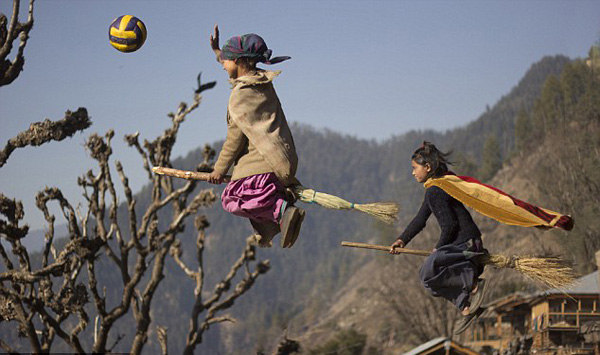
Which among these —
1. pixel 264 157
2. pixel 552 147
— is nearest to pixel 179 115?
pixel 264 157

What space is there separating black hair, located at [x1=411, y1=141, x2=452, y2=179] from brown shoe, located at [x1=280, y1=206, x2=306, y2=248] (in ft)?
3.34

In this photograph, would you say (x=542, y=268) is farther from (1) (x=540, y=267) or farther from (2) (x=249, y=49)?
(2) (x=249, y=49)

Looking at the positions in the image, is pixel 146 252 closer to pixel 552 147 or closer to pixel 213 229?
pixel 552 147

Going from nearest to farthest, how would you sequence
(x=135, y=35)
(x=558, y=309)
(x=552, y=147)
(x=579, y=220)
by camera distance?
(x=135, y=35)
(x=558, y=309)
(x=579, y=220)
(x=552, y=147)

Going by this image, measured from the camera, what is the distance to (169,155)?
844 inches

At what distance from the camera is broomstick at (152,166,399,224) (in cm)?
734

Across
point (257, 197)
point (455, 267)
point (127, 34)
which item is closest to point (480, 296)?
point (455, 267)

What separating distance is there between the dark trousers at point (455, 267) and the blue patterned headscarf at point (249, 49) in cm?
202

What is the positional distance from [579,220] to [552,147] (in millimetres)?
19436

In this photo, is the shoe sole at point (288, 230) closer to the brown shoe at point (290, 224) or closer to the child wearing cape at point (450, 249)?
Result: the brown shoe at point (290, 224)

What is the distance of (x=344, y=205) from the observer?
7.30 metres

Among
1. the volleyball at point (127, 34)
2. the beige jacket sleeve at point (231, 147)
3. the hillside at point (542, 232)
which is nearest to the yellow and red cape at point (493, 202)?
the beige jacket sleeve at point (231, 147)

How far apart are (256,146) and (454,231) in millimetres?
1759

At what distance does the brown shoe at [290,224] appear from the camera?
7.30 meters
